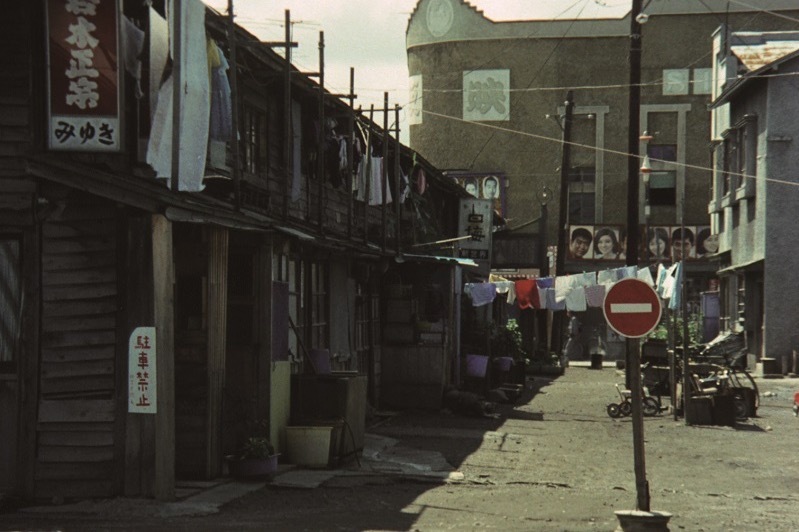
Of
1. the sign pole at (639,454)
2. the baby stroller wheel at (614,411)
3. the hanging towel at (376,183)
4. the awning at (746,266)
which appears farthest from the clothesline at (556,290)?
the sign pole at (639,454)

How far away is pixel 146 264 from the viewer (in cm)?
1289

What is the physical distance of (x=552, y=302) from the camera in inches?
1465

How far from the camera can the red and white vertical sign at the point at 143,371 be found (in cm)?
1268

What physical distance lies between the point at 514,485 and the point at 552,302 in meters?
22.4

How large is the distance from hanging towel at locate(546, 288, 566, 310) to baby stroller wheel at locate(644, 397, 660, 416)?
11265mm

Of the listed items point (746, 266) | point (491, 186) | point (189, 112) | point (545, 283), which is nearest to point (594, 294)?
point (545, 283)

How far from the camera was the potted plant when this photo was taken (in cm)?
1449

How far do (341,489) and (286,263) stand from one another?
16.0 feet

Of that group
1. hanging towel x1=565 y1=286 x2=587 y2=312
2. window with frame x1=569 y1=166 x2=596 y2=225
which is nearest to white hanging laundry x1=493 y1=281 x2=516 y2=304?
hanging towel x1=565 y1=286 x2=587 y2=312

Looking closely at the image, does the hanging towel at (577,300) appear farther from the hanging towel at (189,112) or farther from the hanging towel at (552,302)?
the hanging towel at (189,112)

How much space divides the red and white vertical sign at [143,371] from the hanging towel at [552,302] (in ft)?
82.2

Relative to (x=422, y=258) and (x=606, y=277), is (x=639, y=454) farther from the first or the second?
(x=606, y=277)

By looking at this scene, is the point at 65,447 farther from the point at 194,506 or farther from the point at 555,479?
the point at 555,479

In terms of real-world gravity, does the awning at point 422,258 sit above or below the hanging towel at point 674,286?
above
